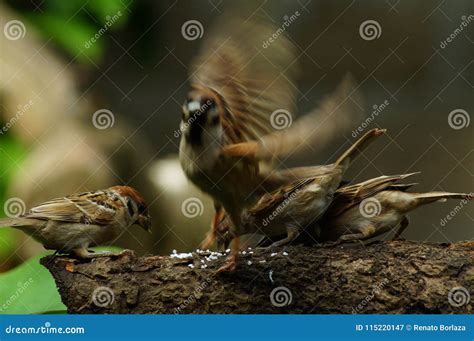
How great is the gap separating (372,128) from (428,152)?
0.25 meters

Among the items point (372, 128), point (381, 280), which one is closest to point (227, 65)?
point (372, 128)

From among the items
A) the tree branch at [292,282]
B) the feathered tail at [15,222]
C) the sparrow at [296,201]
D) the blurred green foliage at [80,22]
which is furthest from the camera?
the blurred green foliage at [80,22]

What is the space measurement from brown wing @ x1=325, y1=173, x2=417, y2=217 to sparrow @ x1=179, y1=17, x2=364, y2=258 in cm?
22

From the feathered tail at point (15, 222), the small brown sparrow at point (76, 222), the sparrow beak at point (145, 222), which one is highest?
the sparrow beak at point (145, 222)

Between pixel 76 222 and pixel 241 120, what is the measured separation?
71 cm

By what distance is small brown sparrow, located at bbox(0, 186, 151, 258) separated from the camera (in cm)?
245

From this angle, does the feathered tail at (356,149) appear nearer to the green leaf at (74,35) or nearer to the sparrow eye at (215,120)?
the sparrow eye at (215,120)

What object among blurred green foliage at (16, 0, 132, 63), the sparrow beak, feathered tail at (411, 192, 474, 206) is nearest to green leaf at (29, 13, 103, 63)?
blurred green foliage at (16, 0, 132, 63)

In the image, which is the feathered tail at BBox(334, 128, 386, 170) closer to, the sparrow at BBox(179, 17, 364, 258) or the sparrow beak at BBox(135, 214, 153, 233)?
the sparrow at BBox(179, 17, 364, 258)

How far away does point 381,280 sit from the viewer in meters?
2.27

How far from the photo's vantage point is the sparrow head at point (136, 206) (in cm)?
254

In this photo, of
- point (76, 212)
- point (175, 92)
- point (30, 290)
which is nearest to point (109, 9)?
point (175, 92)

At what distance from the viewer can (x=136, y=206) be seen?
255cm

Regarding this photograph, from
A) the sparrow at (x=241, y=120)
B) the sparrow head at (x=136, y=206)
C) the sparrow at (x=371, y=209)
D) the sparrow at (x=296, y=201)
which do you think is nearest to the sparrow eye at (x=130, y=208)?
the sparrow head at (x=136, y=206)
